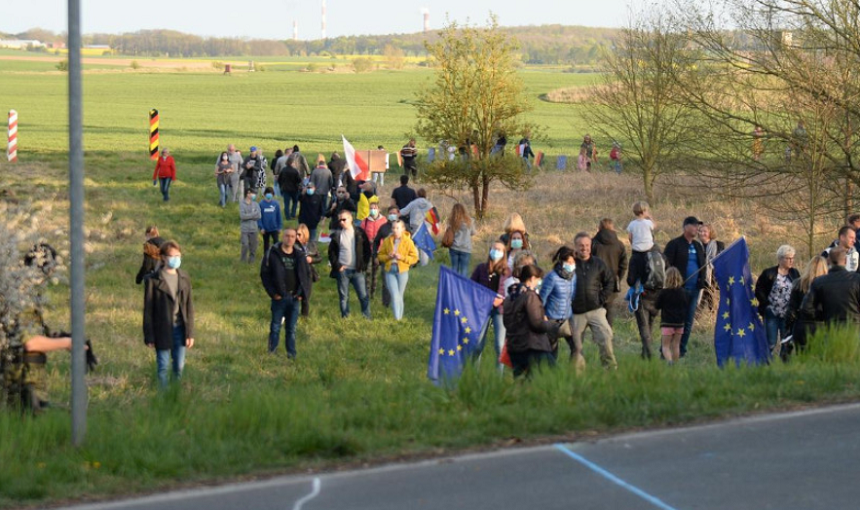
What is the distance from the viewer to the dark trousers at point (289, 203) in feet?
90.0

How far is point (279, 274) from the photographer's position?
14.4m

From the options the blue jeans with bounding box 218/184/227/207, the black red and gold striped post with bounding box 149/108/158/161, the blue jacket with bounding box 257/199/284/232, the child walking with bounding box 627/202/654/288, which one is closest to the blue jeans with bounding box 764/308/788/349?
the child walking with bounding box 627/202/654/288

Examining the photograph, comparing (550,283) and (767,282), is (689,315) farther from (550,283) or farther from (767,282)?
(550,283)

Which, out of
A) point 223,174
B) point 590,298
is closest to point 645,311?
point 590,298

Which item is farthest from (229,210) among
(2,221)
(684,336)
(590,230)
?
(2,221)

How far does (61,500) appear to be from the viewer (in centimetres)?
738

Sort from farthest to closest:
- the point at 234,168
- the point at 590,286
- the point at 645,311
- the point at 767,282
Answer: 1. the point at 234,168
2. the point at 645,311
3. the point at 767,282
4. the point at 590,286

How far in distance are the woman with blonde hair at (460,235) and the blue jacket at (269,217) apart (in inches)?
194

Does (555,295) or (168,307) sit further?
(168,307)

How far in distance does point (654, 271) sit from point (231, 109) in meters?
72.1

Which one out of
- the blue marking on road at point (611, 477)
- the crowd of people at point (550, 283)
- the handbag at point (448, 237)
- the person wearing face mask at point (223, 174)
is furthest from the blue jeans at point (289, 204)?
the blue marking on road at point (611, 477)

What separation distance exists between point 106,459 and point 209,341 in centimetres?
785

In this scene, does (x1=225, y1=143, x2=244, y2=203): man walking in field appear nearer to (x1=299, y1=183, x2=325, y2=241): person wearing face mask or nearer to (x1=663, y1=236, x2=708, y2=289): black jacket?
(x1=299, y1=183, x2=325, y2=241): person wearing face mask

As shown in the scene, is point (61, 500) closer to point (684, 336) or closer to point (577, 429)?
point (577, 429)
